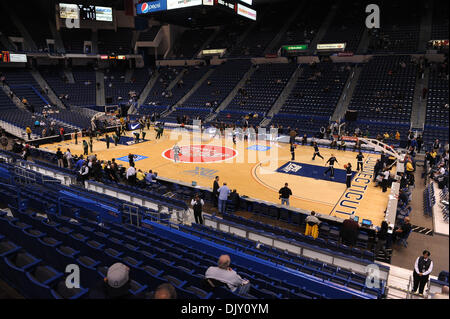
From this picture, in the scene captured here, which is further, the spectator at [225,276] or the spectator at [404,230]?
the spectator at [404,230]

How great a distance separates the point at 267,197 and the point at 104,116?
2855 cm

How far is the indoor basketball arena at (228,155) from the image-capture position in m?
5.90

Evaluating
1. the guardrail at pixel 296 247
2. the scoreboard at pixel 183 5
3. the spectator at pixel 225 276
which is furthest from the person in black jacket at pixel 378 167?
the scoreboard at pixel 183 5

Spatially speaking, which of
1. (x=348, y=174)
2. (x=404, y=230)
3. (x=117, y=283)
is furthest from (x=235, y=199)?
(x=117, y=283)

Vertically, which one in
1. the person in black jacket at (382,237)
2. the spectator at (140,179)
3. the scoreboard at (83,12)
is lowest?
the person in black jacket at (382,237)

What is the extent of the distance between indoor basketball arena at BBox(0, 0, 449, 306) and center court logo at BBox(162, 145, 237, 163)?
221mm

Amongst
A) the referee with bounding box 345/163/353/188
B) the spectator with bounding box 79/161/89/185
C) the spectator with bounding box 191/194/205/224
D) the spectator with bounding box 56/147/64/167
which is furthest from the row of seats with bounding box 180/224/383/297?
the spectator with bounding box 56/147/64/167

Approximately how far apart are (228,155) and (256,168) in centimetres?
371

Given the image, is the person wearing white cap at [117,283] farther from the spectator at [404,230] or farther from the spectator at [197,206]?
the spectator at [404,230]

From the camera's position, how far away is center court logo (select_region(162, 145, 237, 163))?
2153 cm

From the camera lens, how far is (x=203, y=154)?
23.0 metres

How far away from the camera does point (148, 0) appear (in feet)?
106

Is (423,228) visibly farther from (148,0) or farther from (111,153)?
(148,0)

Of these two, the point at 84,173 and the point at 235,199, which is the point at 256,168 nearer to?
the point at 235,199
